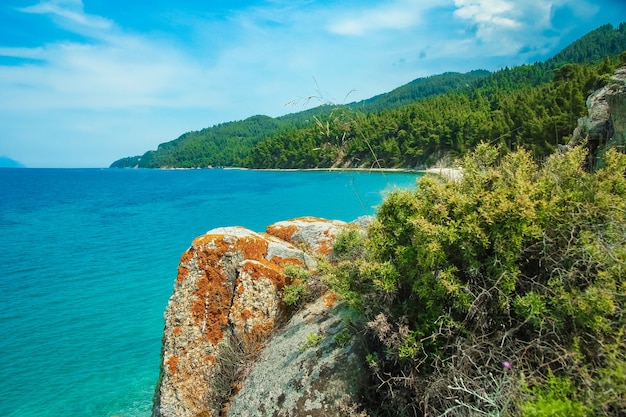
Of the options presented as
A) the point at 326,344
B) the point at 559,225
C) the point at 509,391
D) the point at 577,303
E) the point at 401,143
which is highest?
the point at 559,225

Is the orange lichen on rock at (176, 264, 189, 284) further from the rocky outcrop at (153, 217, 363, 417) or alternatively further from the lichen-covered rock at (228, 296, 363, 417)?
the lichen-covered rock at (228, 296, 363, 417)

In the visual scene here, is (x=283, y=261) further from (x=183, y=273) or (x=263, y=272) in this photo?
(x=183, y=273)

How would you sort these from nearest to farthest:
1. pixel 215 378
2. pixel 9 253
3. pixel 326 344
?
pixel 326 344 < pixel 215 378 < pixel 9 253

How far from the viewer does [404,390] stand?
393 cm

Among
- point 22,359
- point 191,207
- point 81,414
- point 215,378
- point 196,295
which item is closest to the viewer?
point 215,378

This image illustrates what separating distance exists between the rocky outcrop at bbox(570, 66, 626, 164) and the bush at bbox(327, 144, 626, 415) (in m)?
2.45

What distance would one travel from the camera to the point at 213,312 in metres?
7.25

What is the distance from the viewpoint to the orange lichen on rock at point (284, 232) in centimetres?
950

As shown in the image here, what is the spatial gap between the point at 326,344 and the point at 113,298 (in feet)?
72.8

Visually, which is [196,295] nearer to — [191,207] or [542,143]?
[542,143]

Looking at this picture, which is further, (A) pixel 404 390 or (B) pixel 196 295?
(B) pixel 196 295

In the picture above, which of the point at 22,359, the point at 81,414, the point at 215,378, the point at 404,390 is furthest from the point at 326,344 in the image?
the point at 22,359

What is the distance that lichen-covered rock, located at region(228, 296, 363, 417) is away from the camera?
15.1ft

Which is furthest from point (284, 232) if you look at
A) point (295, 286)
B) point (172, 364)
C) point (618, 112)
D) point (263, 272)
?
point (618, 112)
